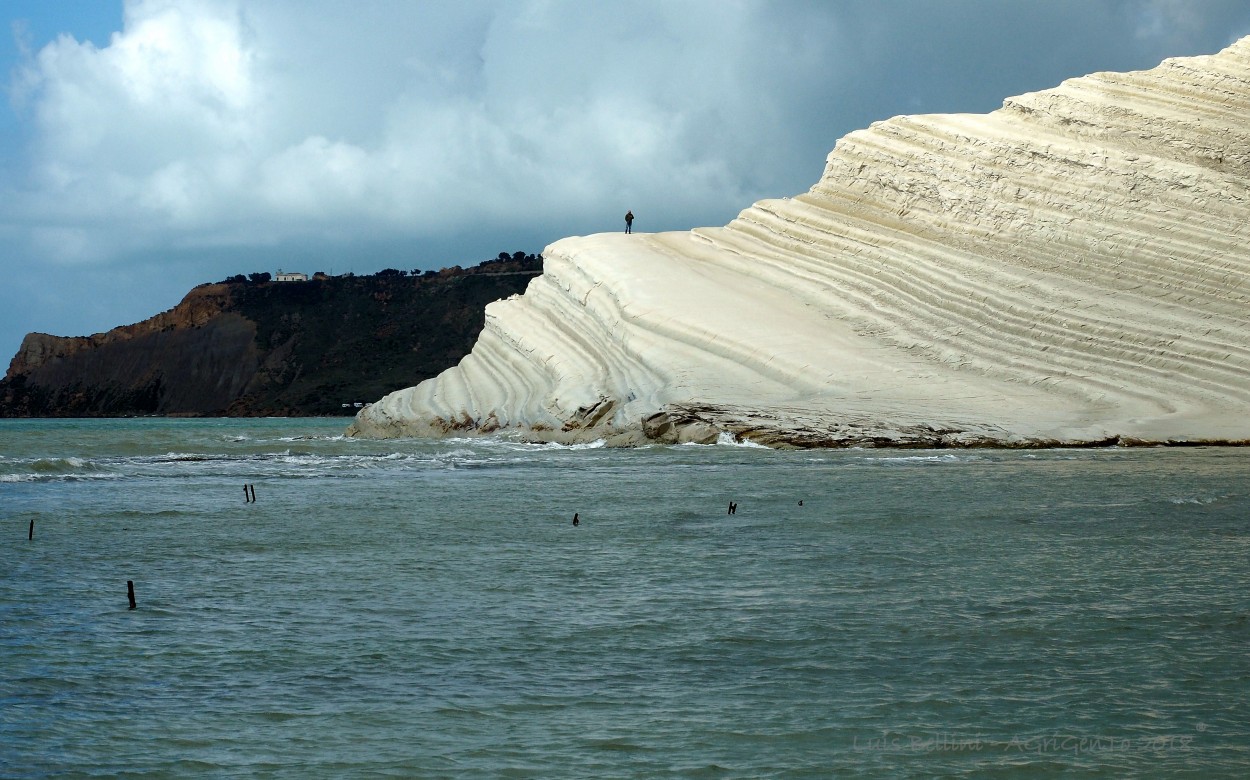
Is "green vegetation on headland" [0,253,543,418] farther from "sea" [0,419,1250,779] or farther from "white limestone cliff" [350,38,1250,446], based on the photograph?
"sea" [0,419,1250,779]

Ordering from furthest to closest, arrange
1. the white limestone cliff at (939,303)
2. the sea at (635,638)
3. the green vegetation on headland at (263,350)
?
the green vegetation on headland at (263,350), the white limestone cliff at (939,303), the sea at (635,638)

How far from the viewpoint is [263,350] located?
104875 millimetres

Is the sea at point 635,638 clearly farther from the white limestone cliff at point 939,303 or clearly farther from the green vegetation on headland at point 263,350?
the green vegetation on headland at point 263,350

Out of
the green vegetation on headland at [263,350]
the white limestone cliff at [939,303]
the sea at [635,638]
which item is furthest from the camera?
the green vegetation on headland at [263,350]

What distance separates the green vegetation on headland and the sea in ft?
Answer: 273

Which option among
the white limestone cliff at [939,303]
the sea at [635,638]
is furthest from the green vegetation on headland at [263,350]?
the sea at [635,638]

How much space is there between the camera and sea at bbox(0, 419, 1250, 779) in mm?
5605

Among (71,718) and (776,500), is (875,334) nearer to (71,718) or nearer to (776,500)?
(776,500)

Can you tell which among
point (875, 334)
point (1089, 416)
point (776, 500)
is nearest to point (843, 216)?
point (875, 334)

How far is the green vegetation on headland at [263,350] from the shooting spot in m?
99.6

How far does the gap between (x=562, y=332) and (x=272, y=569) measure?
2456 cm

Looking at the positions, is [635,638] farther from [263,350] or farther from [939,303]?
[263,350]

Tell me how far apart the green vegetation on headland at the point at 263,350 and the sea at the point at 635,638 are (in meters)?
83.1

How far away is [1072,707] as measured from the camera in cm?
614
